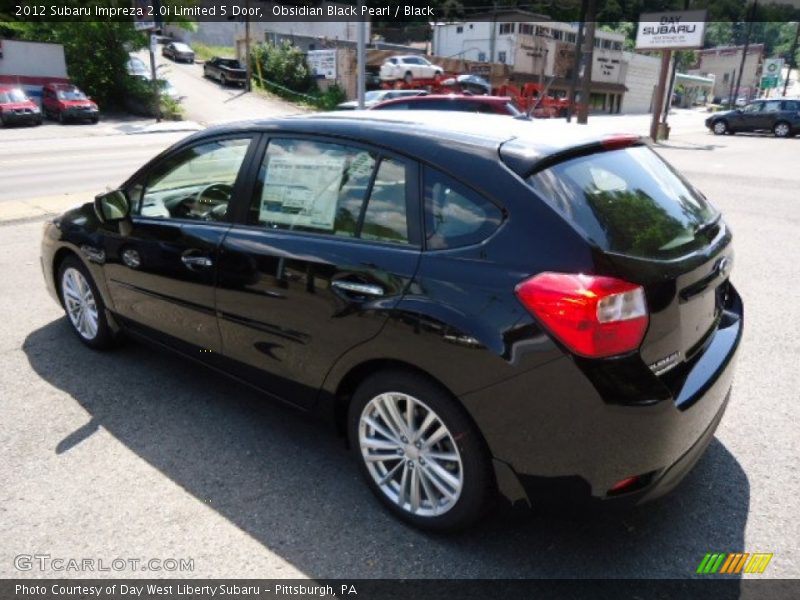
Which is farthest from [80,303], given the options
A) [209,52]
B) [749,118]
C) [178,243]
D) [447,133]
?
A: [209,52]

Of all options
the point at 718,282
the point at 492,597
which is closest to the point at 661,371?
the point at 718,282

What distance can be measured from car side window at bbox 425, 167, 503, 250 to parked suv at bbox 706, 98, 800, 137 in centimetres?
3044

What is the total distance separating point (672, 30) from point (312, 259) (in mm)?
27355

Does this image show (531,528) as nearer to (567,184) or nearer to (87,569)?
(567,184)

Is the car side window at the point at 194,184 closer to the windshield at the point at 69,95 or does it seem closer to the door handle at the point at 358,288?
the door handle at the point at 358,288

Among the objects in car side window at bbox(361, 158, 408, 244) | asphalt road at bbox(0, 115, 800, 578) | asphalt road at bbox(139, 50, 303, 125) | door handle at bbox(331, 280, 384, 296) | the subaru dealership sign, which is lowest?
asphalt road at bbox(139, 50, 303, 125)

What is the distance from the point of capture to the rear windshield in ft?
7.38

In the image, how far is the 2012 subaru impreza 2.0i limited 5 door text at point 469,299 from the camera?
209cm

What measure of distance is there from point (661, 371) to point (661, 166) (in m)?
Result: 1.20

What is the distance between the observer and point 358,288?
8.23 feet

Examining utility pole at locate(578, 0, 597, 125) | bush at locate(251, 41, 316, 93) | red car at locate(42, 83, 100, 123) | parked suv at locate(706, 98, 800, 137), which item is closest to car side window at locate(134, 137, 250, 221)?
utility pole at locate(578, 0, 597, 125)

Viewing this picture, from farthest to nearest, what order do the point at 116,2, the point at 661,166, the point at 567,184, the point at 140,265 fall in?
the point at 116,2 → the point at 140,265 → the point at 661,166 → the point at 567,184

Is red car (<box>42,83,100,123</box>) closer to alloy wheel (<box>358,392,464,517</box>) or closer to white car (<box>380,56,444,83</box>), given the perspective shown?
white car (<box>380,56,444,83</box>)

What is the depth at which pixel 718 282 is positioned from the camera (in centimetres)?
259
